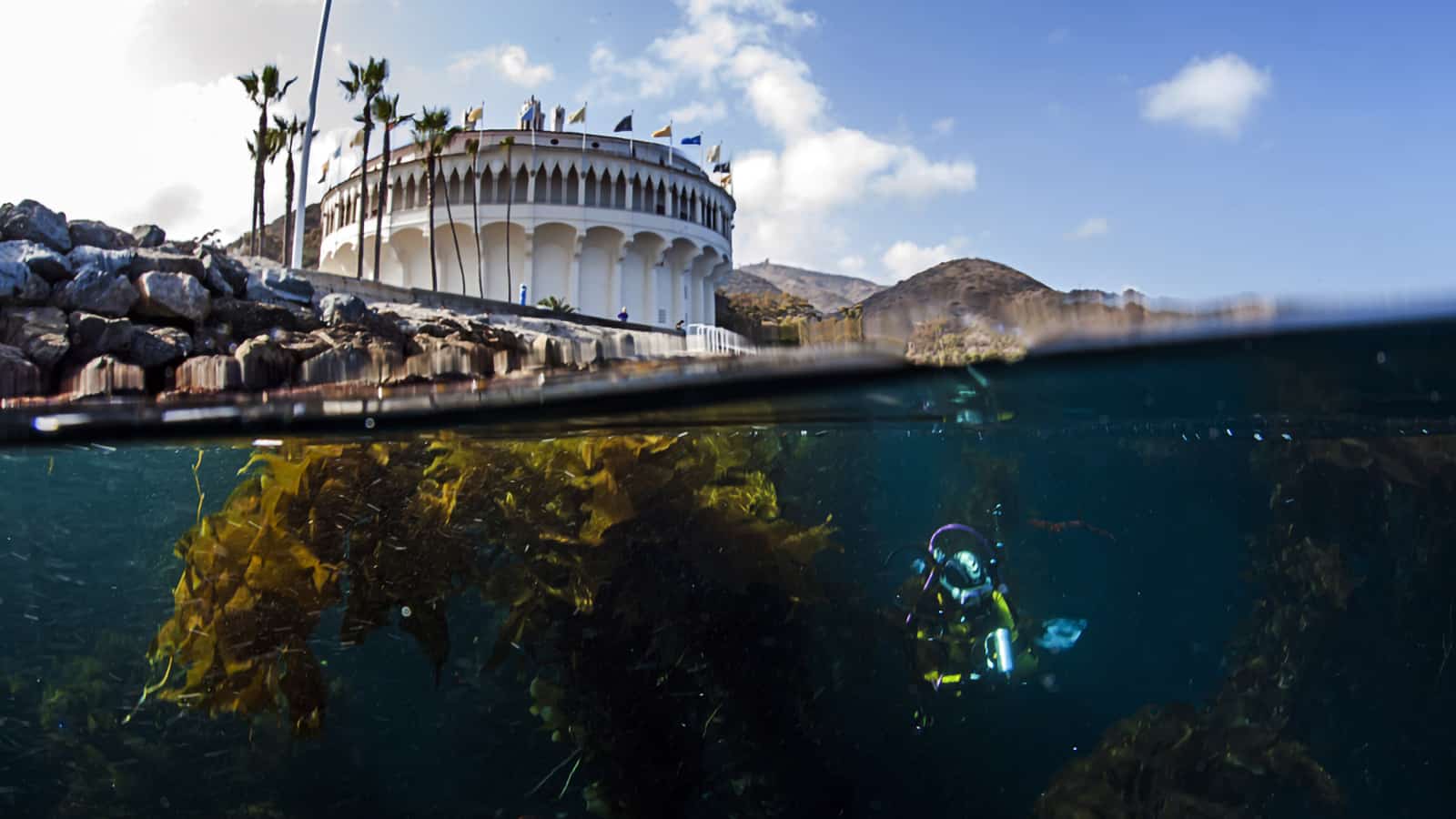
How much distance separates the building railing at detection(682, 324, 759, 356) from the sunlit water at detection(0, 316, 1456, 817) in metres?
1.24

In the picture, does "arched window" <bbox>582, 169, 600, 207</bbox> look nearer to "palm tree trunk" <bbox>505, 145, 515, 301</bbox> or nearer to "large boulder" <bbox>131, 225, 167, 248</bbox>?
"palm tree trunk" <bbox>505, 145, 515, 301</bbox>

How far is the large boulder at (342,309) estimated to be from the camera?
20664 millimetres

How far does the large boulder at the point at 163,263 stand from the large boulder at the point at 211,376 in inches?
438

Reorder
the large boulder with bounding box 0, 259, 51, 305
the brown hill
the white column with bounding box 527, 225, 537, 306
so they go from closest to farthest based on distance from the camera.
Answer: the brown hill < the large boulder with bounding box 0, 259, 51, 305 < the white column with bounding box 527, 225, 537, 306

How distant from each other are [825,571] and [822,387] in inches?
80.9

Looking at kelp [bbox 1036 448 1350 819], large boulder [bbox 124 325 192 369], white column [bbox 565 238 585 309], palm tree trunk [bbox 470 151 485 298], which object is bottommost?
kelp [bbox 1036 448 1350 819]

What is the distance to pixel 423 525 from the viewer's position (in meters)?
7.41

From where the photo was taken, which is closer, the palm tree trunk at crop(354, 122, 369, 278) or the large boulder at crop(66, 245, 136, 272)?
the large boulder at crop(66, 245, 136, 272)

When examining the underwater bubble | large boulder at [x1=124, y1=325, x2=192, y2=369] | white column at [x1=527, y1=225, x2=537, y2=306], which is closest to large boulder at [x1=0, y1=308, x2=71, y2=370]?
large boulder at [x1=124, y1=325, x2=192, y2=369]

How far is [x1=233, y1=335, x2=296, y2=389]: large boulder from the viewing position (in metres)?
7.75

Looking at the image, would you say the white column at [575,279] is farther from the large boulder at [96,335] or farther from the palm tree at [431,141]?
the large boulder at [96,335]

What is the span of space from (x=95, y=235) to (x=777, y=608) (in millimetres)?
19745

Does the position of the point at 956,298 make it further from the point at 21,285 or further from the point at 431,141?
the point at 431,141

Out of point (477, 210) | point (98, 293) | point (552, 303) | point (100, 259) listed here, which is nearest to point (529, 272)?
point (477, 210)
